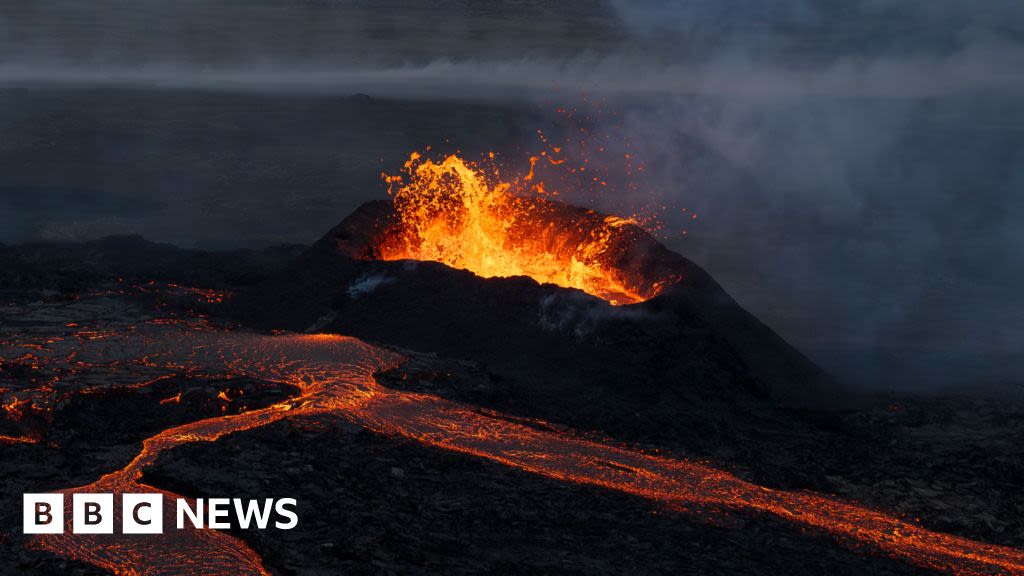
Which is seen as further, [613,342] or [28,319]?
[28,319]

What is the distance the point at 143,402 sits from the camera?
386 inches

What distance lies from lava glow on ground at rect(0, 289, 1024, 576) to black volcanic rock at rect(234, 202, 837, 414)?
3.72 feet

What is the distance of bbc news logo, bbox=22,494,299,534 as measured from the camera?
22.2 feet

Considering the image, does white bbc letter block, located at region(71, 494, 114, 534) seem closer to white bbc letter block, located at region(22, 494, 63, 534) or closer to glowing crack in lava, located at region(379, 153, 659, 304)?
white bbc letter block, located at region(22, 494, 63, 534)

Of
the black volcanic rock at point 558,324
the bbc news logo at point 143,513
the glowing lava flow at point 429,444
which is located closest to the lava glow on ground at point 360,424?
the glowing lava flow at point 429,444

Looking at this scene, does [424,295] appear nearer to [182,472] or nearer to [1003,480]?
[182,472]

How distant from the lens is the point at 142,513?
6984 mm

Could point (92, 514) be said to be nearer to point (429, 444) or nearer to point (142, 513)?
point (142, 513)

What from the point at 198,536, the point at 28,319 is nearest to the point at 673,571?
the point at 198,536

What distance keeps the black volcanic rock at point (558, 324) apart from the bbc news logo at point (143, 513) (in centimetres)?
477

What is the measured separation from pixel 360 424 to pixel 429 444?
0.73m

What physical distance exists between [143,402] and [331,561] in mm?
4301

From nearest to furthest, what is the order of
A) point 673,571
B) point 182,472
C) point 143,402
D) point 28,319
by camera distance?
point 673,571
point 182,472
point 143,402
point 28,319

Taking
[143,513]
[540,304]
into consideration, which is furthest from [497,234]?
[143,513]
